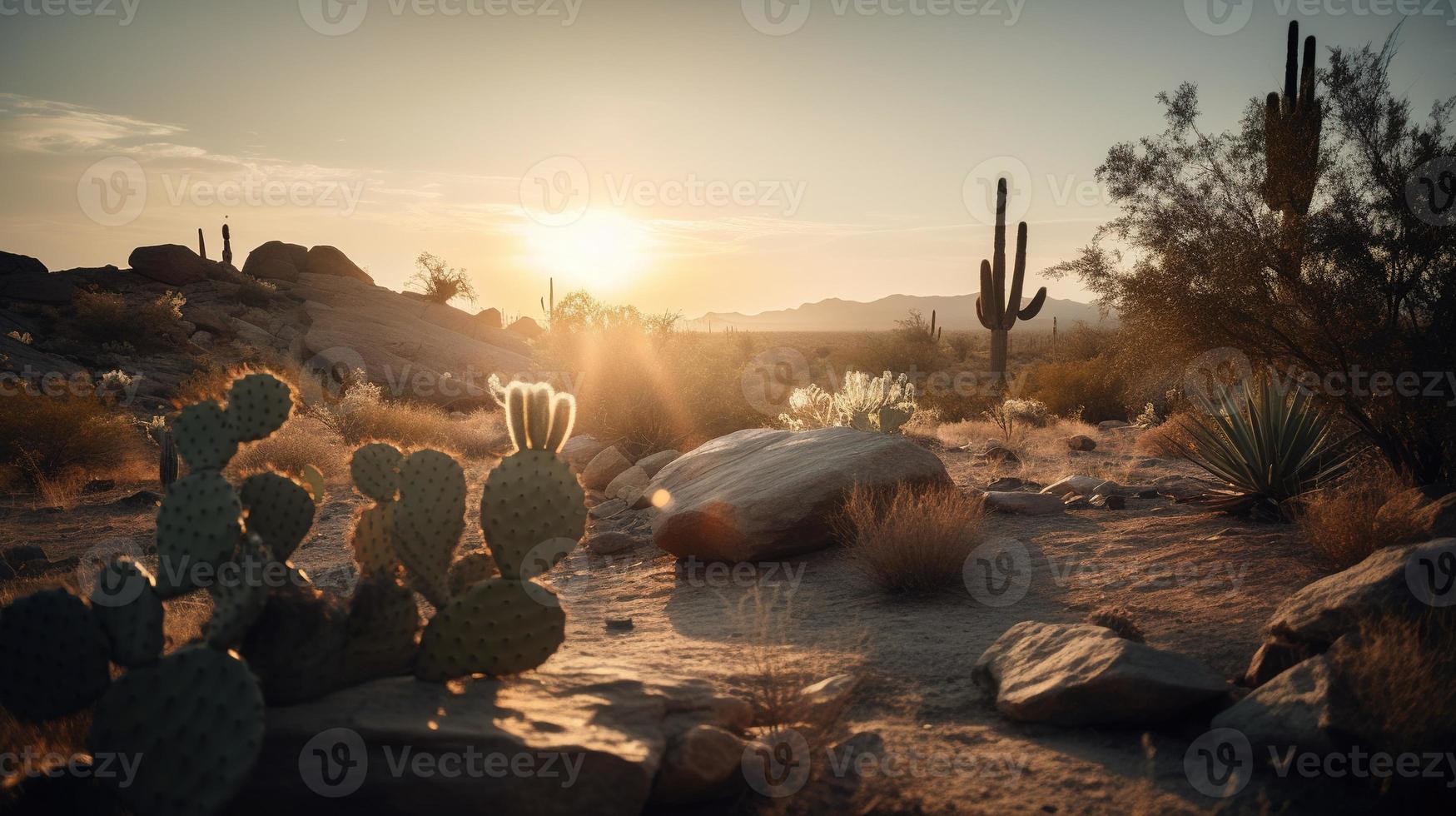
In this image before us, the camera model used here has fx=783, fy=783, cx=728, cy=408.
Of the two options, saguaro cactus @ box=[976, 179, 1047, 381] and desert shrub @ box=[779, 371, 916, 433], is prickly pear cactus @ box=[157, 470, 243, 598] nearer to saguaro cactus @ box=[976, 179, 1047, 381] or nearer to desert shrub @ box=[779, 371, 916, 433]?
desert shrub @ box=[779, 371, 916, 433]

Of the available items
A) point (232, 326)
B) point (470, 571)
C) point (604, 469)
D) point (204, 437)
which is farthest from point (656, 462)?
point (232, 326)

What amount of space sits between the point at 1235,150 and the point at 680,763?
901 centimetres

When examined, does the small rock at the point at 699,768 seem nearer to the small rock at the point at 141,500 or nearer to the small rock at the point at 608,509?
→ the small rock at the point at 608,509

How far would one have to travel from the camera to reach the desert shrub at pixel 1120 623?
4.41m

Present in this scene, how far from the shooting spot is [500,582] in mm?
3637

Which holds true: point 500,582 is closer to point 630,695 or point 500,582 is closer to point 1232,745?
→ point 630,695

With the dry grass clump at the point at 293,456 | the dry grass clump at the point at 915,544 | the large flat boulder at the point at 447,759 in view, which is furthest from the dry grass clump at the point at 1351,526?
the dry grass clump at the point at 293,456

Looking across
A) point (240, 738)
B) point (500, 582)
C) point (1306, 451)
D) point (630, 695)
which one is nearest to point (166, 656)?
point (240, 738)

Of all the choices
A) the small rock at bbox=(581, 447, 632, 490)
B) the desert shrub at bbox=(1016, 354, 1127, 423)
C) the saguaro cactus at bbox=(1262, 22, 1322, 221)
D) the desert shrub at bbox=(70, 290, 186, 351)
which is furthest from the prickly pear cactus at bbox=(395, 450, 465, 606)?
the desert shrub at bbox=(70, 290, 186, 351)

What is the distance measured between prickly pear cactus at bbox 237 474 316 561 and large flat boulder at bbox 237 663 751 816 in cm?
101

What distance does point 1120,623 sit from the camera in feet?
14.6

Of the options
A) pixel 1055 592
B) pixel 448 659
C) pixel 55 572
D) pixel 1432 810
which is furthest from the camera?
pixel 55 572

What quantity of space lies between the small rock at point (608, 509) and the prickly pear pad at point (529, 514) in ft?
19.7

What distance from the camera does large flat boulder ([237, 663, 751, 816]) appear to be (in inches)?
110
